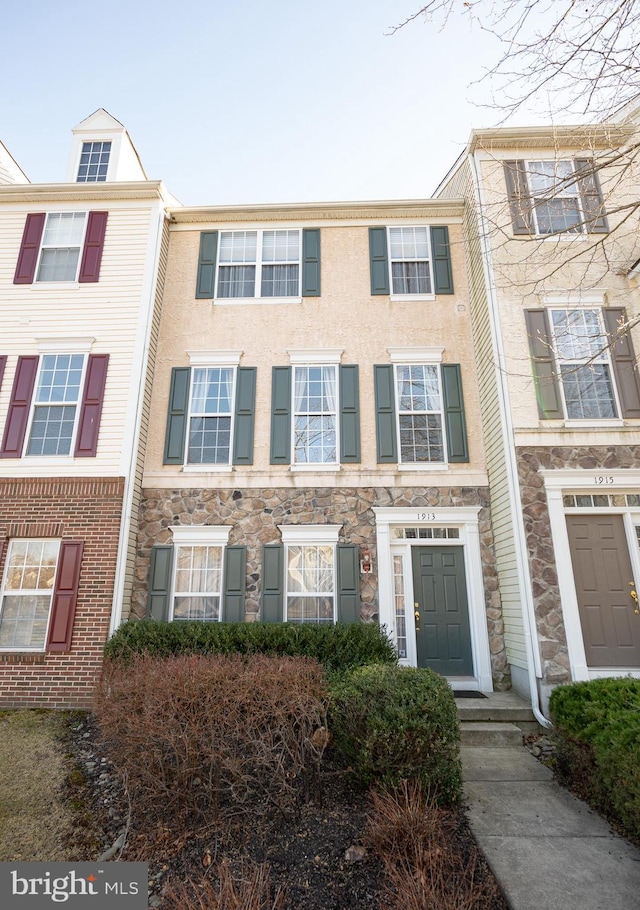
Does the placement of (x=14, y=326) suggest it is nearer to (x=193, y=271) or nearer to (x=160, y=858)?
(x=193, y=271)

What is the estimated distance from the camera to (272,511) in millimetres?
8414

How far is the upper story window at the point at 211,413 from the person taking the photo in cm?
878

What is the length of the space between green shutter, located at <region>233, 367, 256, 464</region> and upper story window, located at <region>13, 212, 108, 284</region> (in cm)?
335

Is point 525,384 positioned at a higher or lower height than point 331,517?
higher

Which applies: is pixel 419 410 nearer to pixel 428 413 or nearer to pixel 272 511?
pixel 428 413

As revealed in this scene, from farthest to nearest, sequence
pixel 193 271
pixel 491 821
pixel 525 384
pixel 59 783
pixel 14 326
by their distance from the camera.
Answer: pixel 193 271
pixel 14 326
pixel 525 384
pixel 59 783
pixel 491 821

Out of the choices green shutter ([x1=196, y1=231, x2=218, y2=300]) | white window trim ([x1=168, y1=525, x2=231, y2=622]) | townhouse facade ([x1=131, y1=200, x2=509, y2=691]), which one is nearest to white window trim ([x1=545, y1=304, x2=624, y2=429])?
townhouse facade ([x1=131, y1=200, x2=509, y2=691])

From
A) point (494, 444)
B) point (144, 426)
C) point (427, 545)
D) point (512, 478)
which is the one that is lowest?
point (427, 545)

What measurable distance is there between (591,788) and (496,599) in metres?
3.55

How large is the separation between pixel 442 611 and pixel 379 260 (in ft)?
21.7

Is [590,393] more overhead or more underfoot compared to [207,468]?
more overhead

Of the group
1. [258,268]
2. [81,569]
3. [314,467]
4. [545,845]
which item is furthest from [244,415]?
[545,845]

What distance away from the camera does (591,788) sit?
14.9ft

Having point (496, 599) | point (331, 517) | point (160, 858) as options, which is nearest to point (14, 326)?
point (331, 517)
